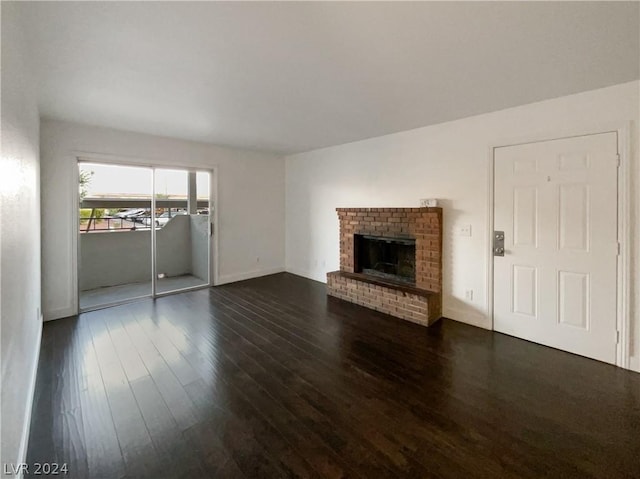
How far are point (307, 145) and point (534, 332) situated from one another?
439cm

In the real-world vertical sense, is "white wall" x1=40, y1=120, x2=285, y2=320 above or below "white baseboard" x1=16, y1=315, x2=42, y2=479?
above

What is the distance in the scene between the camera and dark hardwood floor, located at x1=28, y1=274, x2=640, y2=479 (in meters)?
1.71

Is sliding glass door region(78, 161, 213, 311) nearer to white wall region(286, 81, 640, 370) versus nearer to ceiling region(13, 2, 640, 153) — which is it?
ceiling region(13, 2, 640, 153)

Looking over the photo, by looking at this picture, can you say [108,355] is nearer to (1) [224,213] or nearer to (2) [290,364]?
(2) [290,364]

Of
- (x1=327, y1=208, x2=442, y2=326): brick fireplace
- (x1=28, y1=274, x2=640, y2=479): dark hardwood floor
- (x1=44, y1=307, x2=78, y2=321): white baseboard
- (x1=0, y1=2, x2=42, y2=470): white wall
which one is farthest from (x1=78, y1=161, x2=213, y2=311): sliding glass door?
(x1=0, y1=2, x2=42, y2=470): white wall

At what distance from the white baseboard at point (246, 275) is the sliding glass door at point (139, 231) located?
284mm

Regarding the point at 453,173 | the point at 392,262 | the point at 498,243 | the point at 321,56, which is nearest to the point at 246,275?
Result: the point at 392,262

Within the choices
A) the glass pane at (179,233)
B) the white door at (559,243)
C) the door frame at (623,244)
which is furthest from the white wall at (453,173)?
the glass pane at (179,233)

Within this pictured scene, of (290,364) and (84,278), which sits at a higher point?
(84,278)

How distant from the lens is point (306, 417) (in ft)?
6.78

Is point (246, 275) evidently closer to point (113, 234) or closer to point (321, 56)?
point (113, 234)

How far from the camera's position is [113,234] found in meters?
5.15

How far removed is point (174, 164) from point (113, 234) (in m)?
1.71

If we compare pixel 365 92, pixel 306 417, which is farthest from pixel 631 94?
pixel 306 417
